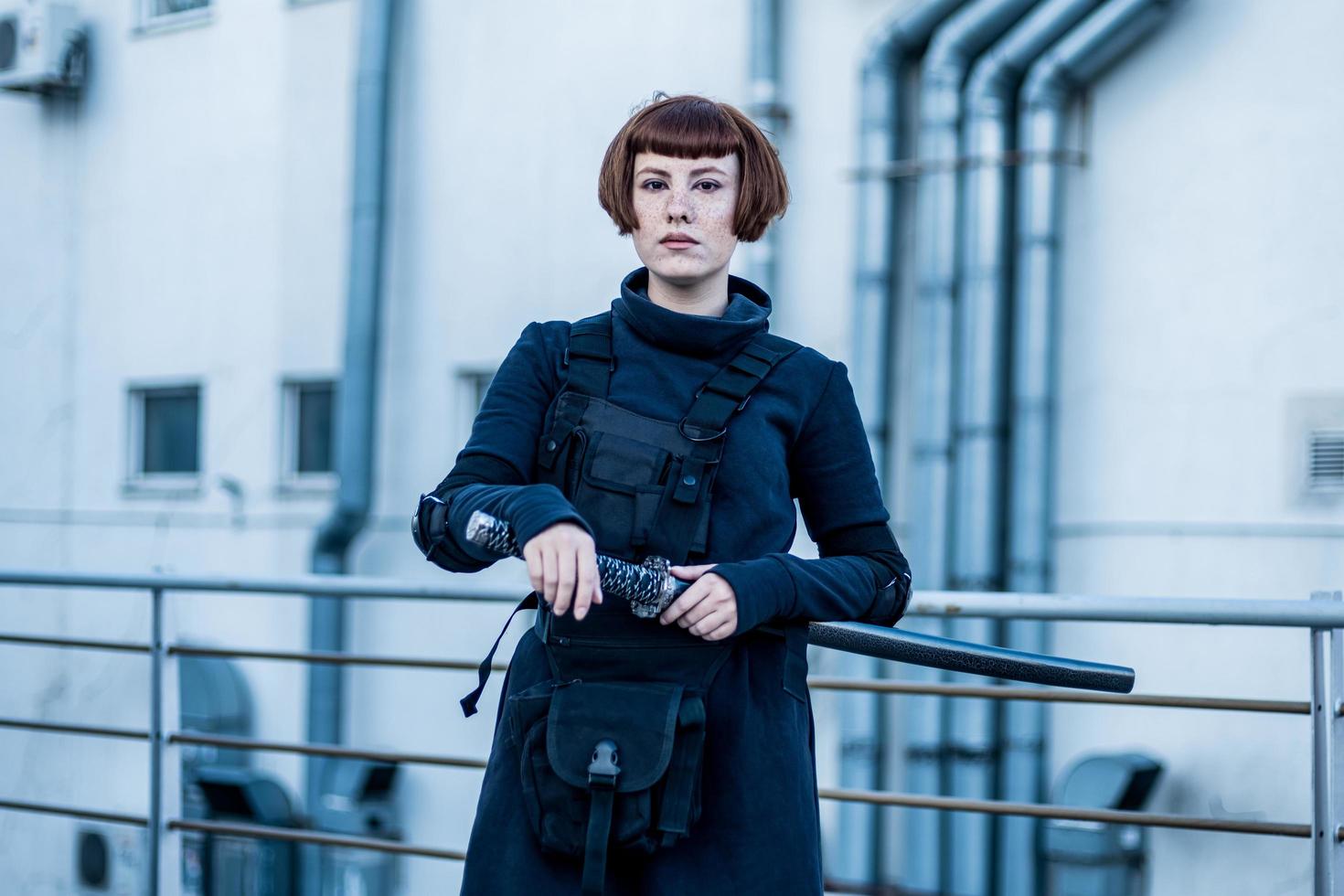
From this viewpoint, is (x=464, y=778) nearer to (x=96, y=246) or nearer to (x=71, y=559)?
(x=71, y=559)

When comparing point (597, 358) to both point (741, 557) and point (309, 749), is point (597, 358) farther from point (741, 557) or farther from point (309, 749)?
point (309, 749)

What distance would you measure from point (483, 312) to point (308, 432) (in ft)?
4.44

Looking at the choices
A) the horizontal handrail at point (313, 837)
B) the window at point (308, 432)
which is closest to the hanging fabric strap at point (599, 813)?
the horizontal handrail at point (313, 837)

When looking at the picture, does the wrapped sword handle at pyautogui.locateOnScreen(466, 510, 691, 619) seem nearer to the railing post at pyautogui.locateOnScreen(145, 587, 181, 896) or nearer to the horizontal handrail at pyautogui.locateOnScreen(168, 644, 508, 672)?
the horizontal handrail at pyautogui.locateOnScreen(168, 644, 508, 672)

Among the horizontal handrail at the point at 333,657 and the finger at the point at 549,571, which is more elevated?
the finger at the point at 549,571

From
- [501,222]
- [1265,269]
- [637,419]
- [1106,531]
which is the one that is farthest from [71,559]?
[637,419]

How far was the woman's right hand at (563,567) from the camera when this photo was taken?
132 cm

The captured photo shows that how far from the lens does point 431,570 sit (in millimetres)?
7762

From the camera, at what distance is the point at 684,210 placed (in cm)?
157

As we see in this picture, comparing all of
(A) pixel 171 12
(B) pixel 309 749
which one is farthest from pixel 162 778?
(A) pixel 171 12

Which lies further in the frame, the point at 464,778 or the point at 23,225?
the point at 23,225

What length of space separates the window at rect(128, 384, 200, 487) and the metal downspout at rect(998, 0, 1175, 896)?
476 centimetres

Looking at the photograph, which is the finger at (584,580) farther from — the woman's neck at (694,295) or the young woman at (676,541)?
the woman's neck at (694,295)

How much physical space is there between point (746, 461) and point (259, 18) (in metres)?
7.72
